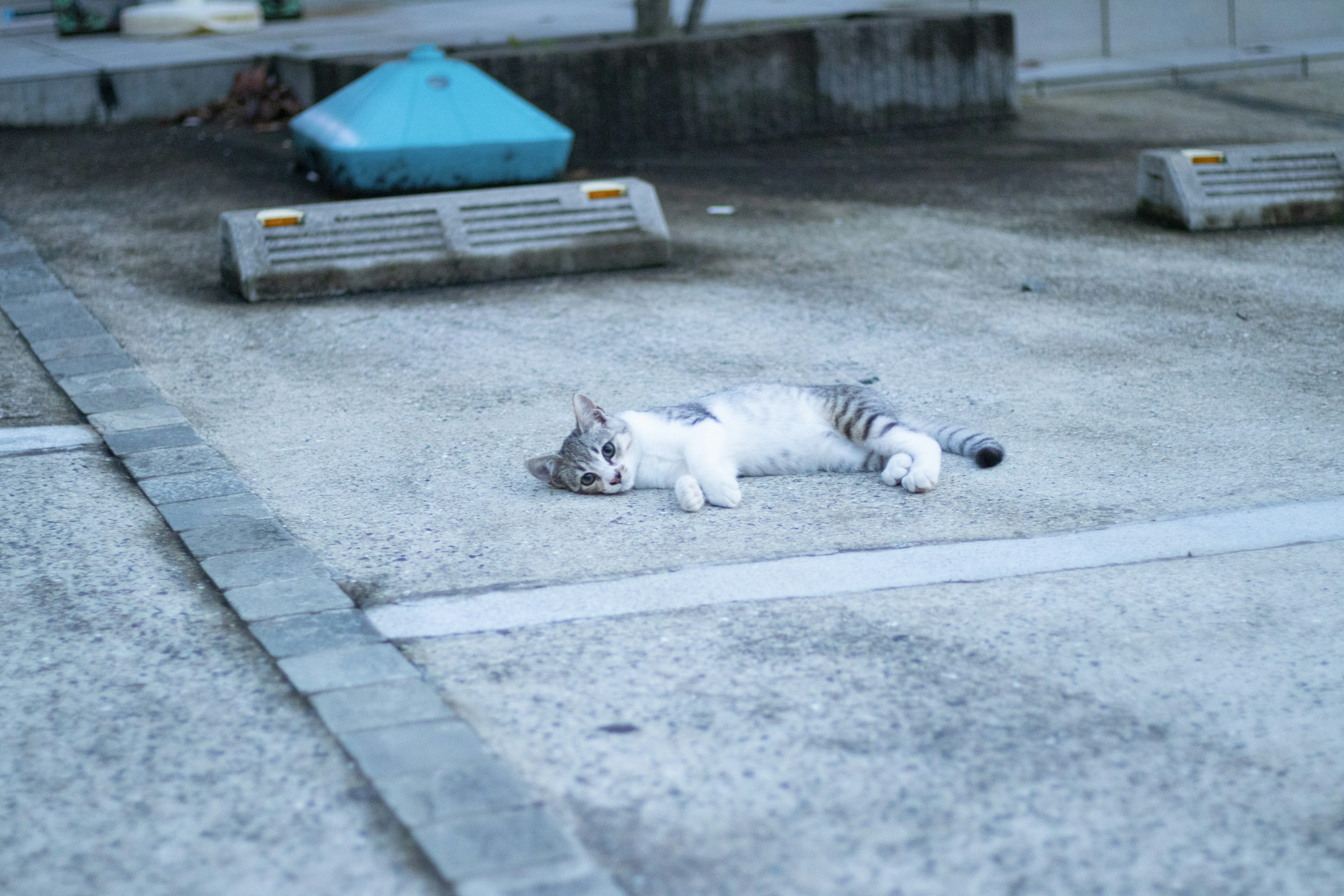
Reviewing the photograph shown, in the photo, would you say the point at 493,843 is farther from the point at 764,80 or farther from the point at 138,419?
the point at 764,80

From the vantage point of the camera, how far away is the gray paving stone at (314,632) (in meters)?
3.36

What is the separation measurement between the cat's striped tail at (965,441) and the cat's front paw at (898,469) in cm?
14

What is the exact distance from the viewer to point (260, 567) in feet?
12.6

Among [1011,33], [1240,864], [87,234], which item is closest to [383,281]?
[87,234]

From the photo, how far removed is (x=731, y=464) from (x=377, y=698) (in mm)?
1671

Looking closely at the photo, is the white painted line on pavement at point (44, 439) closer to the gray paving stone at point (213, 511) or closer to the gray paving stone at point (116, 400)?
the gray paving stone at point (116, 400)

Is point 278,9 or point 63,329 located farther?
point 278,9

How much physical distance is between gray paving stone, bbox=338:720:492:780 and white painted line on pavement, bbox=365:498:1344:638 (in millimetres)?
483

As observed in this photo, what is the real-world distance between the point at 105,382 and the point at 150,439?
0.81 meters

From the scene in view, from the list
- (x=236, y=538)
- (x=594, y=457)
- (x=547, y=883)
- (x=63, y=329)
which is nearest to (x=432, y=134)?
(x=63, y=329)

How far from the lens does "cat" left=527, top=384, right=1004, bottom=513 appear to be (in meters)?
4.32

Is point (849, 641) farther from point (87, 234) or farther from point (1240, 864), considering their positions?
point (87, 234)

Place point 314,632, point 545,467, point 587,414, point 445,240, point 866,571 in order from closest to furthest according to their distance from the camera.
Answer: point 314,632
point 866,571
point 587,414
point 545,467
point 445,240

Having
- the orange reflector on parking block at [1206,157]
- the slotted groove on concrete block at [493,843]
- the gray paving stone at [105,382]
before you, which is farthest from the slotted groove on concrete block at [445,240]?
the slotted groove on concrete block at [493,843]
